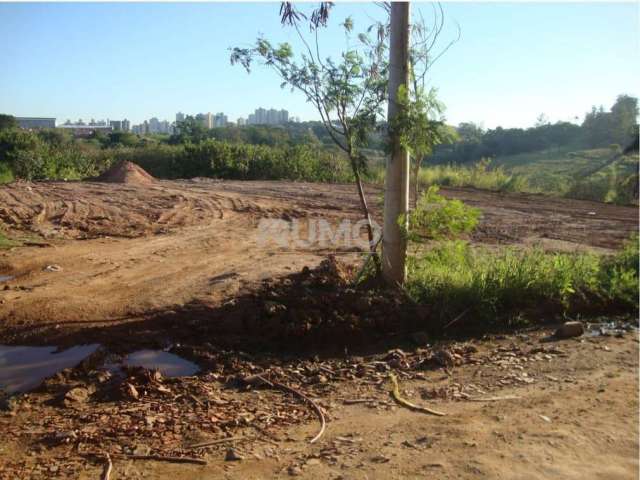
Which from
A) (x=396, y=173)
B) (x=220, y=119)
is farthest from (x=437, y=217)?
(x=220, y=119)

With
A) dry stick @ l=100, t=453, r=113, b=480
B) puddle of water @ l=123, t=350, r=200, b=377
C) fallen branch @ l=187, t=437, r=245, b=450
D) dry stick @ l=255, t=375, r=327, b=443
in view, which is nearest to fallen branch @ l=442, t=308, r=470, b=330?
dry stick @ l=255, t=375, r=327, b=443

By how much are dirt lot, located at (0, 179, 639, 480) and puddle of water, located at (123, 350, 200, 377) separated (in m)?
0.11

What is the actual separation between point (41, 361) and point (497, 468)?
3783 mm

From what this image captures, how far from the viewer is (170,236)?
1000 centimetres

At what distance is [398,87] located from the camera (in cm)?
584

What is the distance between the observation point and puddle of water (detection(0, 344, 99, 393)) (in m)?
4.50

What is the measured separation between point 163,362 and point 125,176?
1389cm

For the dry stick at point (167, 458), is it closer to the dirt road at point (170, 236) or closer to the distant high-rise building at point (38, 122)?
the dirt road at point (170, 236)

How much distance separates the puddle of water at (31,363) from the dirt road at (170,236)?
1.76 ft

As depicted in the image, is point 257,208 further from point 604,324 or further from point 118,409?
point 118,409

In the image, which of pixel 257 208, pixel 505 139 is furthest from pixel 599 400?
pixel 505 139

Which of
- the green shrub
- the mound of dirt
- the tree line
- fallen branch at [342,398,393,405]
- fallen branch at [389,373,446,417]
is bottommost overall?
fallen branch at [342,398,393,405]

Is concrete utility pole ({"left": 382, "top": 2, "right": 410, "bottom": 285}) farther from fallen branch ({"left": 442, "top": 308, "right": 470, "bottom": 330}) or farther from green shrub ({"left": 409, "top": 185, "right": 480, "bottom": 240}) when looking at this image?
fallen branch ({"left": 442, "top": 308, "right": 470, "bottom": 330})

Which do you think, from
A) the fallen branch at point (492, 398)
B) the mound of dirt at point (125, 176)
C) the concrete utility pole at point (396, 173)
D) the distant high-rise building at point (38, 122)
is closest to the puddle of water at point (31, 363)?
the concrete utility pole at point (396, 173)
